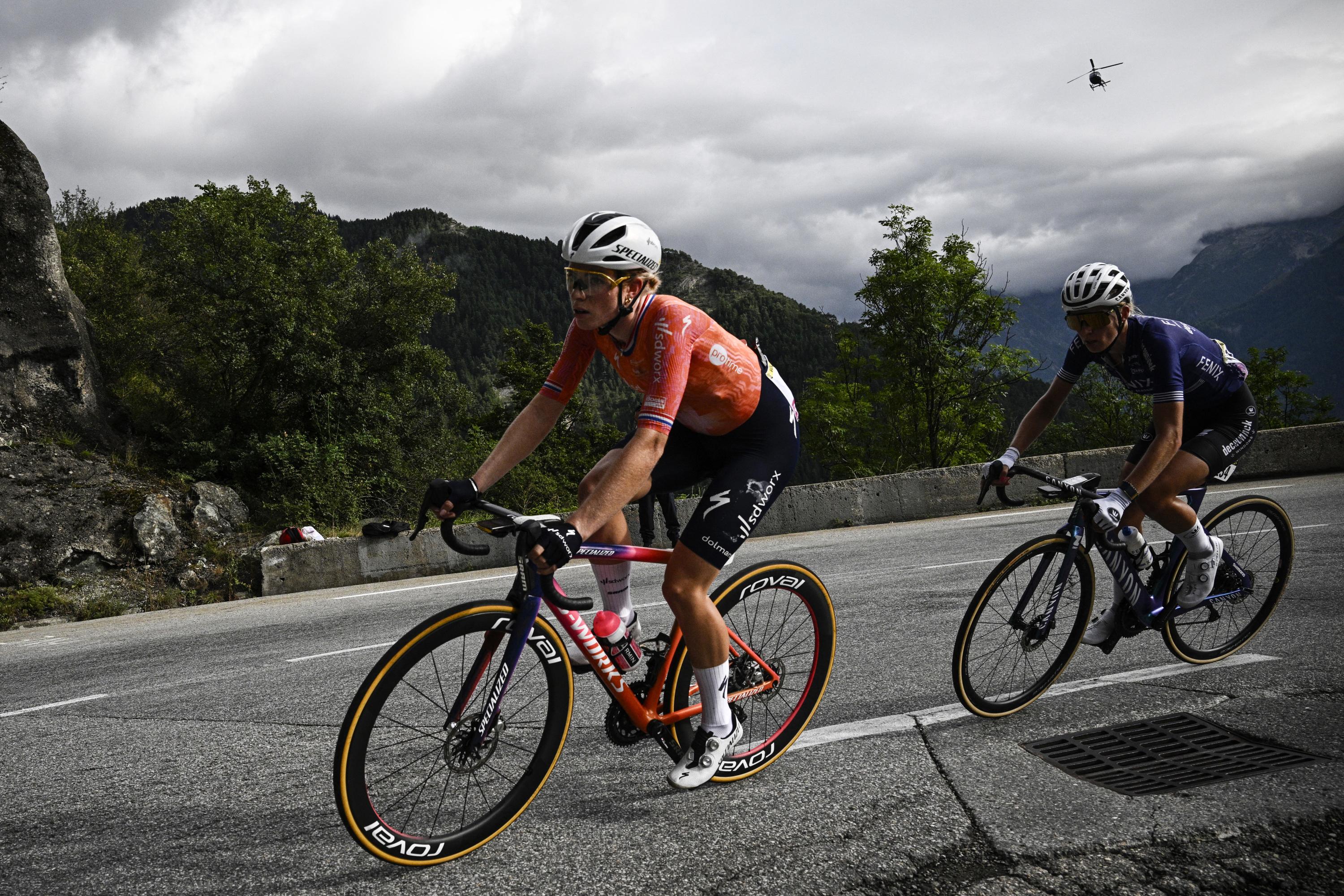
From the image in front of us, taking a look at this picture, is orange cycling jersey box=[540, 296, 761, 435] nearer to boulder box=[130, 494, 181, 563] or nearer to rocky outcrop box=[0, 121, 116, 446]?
boulder box=[130, 494, 181, 563]

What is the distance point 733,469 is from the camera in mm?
3197

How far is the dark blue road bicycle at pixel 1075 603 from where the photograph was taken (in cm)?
376

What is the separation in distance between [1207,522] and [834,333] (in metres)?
35.0

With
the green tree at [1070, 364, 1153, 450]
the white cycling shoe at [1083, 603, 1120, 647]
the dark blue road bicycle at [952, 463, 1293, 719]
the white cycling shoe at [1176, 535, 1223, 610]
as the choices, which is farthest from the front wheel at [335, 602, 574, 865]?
the green tree at [1070, 364, 1153, 450]

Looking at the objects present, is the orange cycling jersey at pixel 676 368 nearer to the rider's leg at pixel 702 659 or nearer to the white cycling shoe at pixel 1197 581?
the rider's leg at pixel 702 659

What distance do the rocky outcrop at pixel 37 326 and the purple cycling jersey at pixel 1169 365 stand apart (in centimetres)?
2088

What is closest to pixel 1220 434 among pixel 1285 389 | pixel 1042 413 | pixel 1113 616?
pixel 1042 413

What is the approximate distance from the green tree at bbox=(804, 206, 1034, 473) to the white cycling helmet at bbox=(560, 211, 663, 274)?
92.4 ft

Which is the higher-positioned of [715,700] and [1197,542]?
[1197,542]

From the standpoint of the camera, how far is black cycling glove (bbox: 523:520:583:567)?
250 cm

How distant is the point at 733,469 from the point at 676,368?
1.69 ft

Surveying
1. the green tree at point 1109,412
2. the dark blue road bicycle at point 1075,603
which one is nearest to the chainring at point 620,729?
the dark blue road bicycle at point 1075,603

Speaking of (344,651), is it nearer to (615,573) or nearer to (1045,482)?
(615,573)

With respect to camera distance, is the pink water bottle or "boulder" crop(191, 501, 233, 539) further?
"boulder" crop(191, 501, 233, 539)
